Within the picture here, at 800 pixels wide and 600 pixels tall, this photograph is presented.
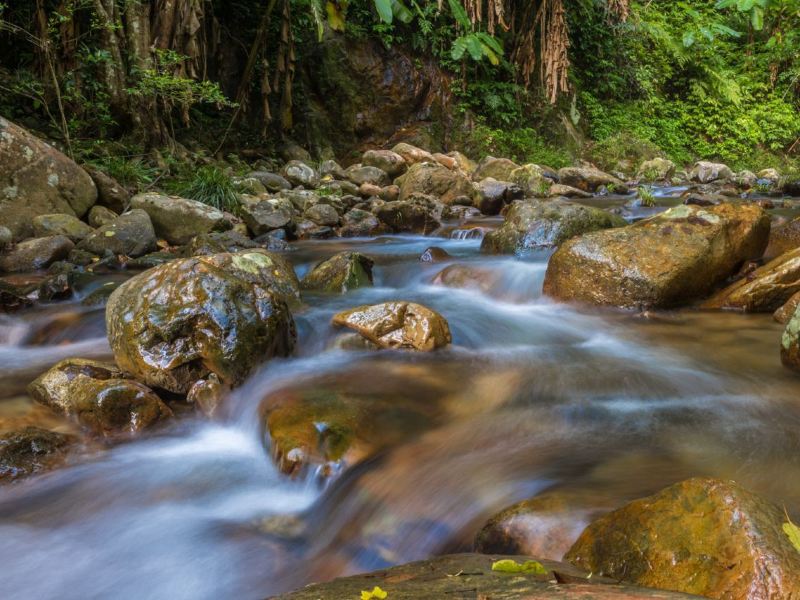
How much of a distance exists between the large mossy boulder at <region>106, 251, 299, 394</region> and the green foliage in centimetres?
537

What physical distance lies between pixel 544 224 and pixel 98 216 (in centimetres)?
586

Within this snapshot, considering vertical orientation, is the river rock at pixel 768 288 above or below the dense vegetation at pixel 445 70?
below

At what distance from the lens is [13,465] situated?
2.86 m

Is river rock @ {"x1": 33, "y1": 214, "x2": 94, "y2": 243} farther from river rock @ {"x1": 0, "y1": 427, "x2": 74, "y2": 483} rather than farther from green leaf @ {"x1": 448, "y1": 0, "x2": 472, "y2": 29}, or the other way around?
green leaf @ {"x1": 448, "y1": 0, "x2": 472, "y2": 29}

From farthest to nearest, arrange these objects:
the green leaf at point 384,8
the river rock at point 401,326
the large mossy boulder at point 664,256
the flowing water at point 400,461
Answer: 1. the large mossy boulder at point 664,256
2. the river rock at point 401,326
3. the flowing water at point 400,461
4. the green leaf at point 384,8

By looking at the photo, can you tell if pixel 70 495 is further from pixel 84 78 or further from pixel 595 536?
pixel 84 78

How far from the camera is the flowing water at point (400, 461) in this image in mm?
2400

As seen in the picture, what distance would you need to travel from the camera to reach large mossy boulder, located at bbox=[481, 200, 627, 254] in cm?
663

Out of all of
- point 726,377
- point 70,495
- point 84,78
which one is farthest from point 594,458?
point 84,78

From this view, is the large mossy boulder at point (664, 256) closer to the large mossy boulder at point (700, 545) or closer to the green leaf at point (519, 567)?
the large mossy boulder at point (700, 545)

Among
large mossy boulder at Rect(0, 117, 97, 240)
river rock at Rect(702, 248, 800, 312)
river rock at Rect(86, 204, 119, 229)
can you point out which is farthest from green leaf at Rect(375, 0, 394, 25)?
river rock at Rect(86, 204, 119, 229)

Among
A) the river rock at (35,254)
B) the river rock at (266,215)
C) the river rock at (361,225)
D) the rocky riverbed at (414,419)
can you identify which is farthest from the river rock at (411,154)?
the river rock at (35,254)

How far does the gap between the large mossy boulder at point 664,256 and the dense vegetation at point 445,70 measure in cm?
188

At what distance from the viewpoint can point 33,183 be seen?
7320mm
